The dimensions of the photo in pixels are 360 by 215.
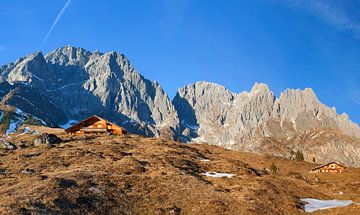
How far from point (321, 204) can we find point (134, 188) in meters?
20.5

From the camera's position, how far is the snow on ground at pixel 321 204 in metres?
38.8

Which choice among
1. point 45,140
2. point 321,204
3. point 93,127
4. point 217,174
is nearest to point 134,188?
point 217,174

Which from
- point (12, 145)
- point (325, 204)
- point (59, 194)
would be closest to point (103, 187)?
point (59, 194)

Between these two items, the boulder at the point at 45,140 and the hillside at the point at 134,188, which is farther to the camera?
the boulder at the point at 45,140

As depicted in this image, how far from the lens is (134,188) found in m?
39.0

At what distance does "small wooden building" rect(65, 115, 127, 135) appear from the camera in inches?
4003

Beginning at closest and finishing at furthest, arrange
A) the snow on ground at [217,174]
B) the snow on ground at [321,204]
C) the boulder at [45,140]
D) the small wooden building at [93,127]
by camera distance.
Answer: the snow on ground at [321,204] → the snow on ground at [217,174] → the boulder at [45,140] → the small wooden building at [93,127]

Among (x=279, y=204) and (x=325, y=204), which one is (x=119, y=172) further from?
(x=325, y=204)

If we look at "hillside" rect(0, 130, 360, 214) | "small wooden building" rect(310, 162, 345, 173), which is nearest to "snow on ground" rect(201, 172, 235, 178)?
"hillside" rect(0, 130, 360, 214)

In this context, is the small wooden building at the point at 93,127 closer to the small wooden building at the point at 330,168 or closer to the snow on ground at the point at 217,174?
the snow on ground at the point at 217,174

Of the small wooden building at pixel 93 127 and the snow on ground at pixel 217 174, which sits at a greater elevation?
the small wooden building at pixel 93 127

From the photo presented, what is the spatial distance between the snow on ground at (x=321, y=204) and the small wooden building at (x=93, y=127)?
6806cm

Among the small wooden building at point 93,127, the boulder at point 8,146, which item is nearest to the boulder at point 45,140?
the boulder at point 8,146

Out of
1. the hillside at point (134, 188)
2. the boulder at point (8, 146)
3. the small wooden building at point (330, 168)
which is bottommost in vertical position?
the hillside at point (134, 188)
